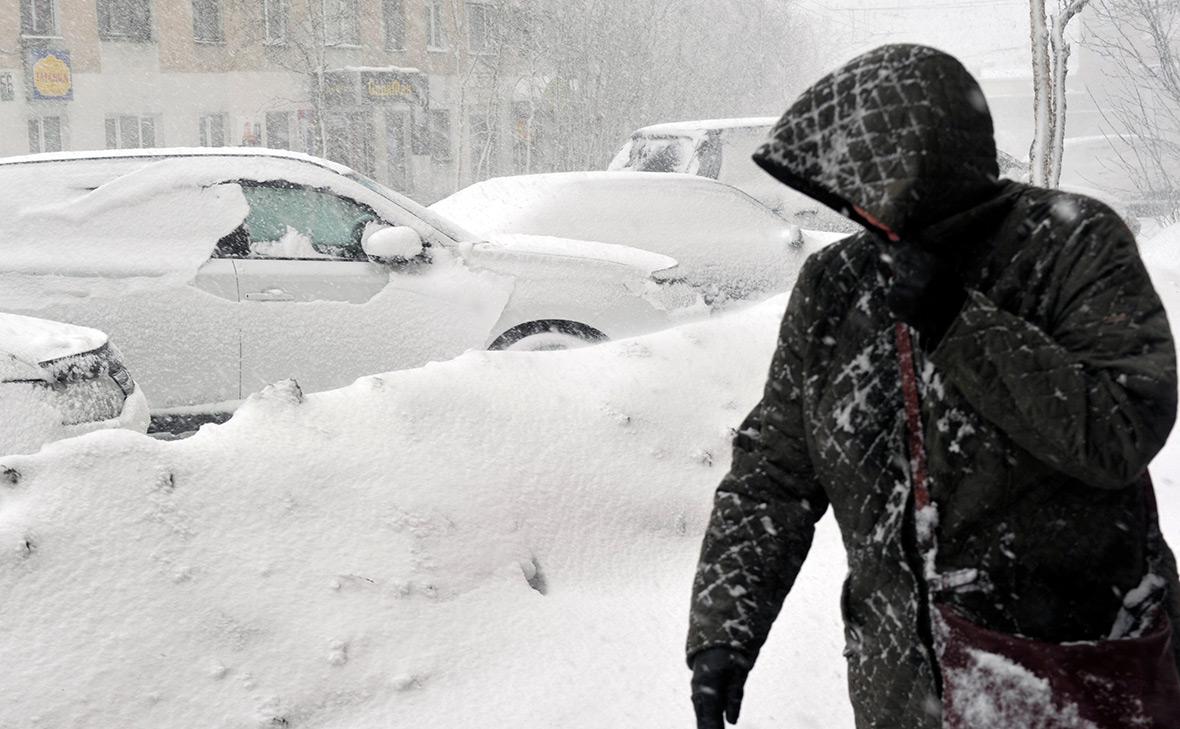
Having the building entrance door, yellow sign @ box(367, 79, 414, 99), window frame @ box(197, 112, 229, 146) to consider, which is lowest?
the building entrance door

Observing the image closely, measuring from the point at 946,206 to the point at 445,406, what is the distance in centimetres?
206

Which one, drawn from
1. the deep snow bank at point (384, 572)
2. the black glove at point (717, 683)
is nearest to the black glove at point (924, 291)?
the black glove at point (717, 683)

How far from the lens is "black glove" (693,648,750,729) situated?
1827mm

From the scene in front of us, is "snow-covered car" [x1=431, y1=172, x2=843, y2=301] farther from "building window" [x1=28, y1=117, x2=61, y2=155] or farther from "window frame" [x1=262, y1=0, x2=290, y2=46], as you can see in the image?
"window frame" [x1=262, y1=0, x2=290, y2=46]

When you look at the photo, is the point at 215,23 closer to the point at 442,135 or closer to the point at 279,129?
the point at 279,129

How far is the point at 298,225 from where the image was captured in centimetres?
627

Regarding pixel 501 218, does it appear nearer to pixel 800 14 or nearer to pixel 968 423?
pixel 968 423

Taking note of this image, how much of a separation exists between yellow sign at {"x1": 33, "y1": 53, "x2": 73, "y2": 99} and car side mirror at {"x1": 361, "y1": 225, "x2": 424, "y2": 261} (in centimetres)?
2129

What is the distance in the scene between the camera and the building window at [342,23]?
3030 cm

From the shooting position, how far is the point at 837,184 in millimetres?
1573

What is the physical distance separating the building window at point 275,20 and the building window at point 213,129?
2.27 meters

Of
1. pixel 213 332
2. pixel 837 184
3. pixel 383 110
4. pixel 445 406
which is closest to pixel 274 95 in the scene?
pixel 383 110

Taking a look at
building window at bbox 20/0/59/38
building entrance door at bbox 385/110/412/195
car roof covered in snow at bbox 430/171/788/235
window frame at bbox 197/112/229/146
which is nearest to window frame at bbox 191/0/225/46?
window frame at bbox 197/112/229/146

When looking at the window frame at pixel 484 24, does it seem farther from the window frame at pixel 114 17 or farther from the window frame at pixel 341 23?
the window frame at pixel 114 17
